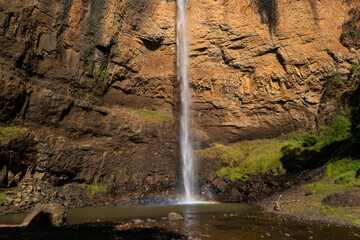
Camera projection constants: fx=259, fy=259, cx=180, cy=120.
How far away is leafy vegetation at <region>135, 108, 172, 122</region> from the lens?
24266 millimetres

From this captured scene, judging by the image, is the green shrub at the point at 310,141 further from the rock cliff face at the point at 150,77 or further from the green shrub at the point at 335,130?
the rock cliff face at the point at 150,77

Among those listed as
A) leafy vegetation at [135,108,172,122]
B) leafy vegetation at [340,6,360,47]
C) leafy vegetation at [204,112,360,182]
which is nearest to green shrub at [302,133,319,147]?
leafy vegetation at [204,112,360,182]

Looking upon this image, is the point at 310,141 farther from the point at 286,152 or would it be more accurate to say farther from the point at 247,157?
the point at 247,157

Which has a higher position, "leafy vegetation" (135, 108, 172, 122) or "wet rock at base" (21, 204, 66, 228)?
"leafy vegetation" (135, 108, 172, 122)

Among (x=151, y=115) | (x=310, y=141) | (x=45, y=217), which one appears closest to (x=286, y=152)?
(x=310, y=141)

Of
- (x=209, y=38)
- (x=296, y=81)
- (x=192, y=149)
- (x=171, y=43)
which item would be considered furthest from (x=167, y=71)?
(x=296, y=81)

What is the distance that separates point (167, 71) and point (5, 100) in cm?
1414

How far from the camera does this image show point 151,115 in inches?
978

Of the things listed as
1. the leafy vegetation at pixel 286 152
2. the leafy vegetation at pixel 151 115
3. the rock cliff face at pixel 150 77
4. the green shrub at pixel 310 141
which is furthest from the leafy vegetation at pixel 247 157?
the leafy vegetation at pixel 151 115

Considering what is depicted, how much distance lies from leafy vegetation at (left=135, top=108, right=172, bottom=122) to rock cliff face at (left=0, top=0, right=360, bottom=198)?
102 mm

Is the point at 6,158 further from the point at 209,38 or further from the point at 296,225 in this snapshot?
the point at 209,38

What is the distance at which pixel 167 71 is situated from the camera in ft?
85.3

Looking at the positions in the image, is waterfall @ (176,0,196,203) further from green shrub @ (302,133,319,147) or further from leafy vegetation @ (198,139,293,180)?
green shrub @ (302,133,319,147)

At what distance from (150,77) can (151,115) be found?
12.5 feet
